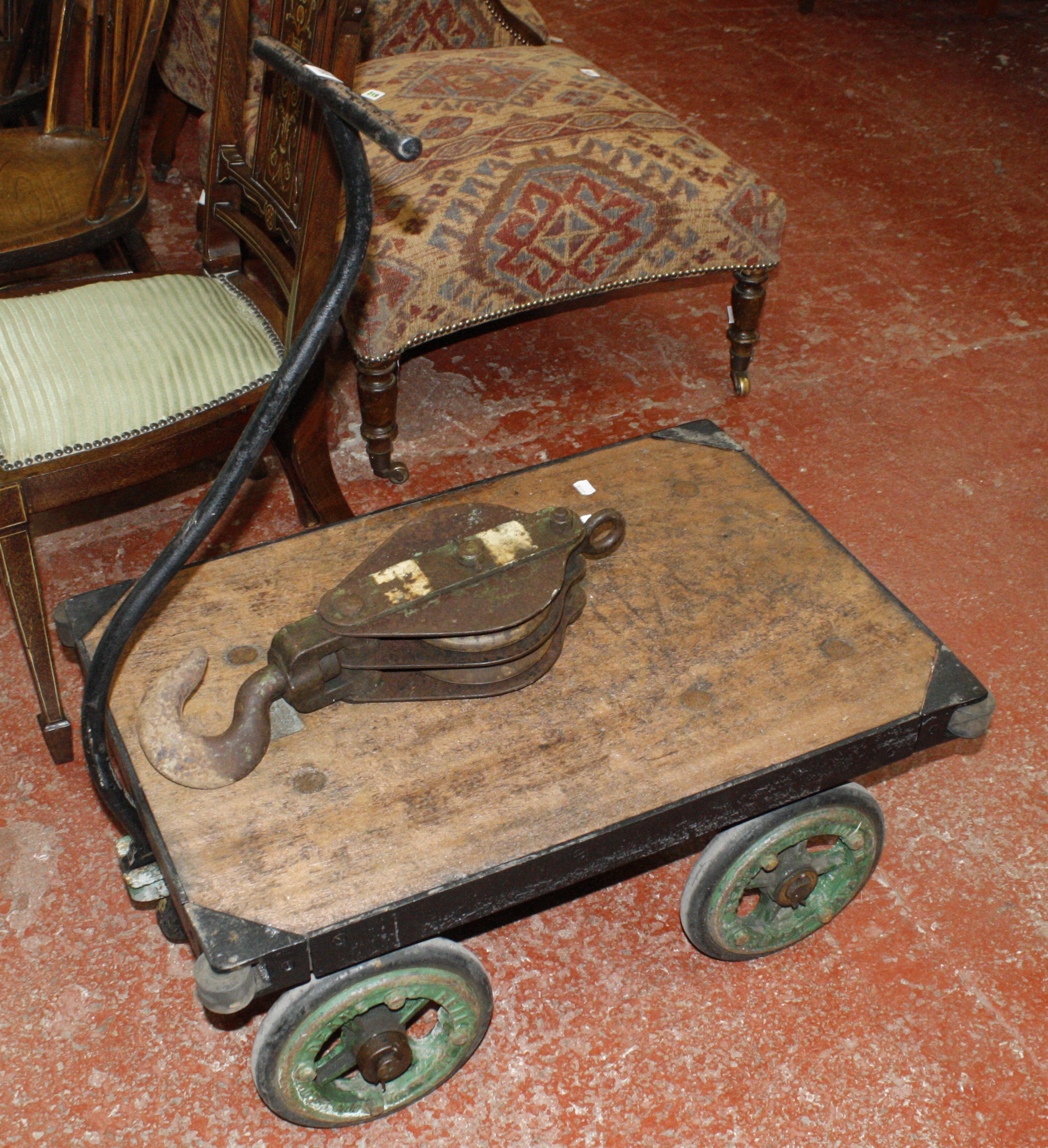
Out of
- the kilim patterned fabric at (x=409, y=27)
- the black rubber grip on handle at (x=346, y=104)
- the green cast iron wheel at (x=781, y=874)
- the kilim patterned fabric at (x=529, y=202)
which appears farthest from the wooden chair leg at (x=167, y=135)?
the green cast iron wheel at (x=781, y=874)

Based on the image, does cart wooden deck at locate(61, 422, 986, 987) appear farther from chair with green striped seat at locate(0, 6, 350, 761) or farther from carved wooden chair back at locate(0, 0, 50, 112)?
carved wooden chair back at locate(0, 0, 50, 112)

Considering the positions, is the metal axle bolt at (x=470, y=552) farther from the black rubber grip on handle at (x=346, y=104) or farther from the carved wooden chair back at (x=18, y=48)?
the carved wooden chair back at (x=18, y=48)

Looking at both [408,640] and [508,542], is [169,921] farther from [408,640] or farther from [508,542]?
[508,542]

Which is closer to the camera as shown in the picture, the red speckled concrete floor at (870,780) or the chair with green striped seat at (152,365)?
the red speckled concrete floor at (870,780)

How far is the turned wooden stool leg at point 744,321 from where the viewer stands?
94.5 inches

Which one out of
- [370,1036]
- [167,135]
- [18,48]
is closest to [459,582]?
[370,1036]

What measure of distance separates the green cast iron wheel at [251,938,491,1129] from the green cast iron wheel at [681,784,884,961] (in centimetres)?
30

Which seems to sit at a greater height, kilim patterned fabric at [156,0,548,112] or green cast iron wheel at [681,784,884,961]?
kilim patterned fabric at [156,0,548,112]

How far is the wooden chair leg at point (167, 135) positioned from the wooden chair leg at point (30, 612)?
5.97 ft

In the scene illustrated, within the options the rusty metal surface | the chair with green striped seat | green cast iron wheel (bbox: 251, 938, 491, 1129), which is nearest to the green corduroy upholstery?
the chair with green striped seat

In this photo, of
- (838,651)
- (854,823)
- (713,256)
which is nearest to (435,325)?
(713,256)

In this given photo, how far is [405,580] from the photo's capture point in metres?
1.32

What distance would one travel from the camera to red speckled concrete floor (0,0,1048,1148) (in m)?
1.46

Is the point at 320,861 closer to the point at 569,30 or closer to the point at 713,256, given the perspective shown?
the point at 713,256
